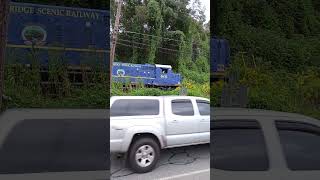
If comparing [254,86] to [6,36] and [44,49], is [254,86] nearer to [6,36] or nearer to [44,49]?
[44,49]

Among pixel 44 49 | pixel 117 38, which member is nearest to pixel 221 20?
pixel 117 38

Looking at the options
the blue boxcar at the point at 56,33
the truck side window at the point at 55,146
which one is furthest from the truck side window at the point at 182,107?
the blue boxcar at the point at 56,33

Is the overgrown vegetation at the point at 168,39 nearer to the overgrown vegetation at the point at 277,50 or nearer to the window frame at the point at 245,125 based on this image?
the window frame at the point at 245,125

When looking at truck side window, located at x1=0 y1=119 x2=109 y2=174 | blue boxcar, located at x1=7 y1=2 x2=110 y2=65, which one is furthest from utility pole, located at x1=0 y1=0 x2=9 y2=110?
truck side window, located at x1=0 y1=119 x2=109 y2=174

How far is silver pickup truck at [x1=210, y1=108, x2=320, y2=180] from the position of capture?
316 centimetres

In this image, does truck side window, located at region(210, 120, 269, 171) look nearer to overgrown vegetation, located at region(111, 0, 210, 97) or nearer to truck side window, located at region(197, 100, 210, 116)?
truck side window, located at region(197, 100, 210, 116)

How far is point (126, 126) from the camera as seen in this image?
2719mm

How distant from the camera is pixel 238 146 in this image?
3.29m

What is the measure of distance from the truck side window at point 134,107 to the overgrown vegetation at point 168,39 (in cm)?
6

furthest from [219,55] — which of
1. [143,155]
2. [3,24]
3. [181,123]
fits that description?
[3,24]

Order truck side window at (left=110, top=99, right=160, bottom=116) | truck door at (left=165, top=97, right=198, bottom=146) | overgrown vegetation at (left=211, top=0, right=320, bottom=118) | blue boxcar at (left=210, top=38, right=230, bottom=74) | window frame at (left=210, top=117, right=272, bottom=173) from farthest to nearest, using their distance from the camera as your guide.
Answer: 1. overgrown vegetation at (left=211, top=0, right=320, bottom=118)
2. blue boxcar at (left=210, top=38, right=230, bottom=74)
3. window frame at (left=210, top=117, right=272, bottom=173)
4. truck door at (left=165, top=97, right=198, bottom=146)
5. truck side window at (left=110, top=99, right=160, bottom=116)

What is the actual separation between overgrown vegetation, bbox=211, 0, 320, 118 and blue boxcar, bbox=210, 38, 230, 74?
0.29 feet

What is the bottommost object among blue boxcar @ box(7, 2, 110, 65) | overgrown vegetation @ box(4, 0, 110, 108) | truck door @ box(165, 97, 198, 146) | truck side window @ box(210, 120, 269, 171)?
truck side window @ box(210, 120, 269, 171)

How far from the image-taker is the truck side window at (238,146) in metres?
3.18
